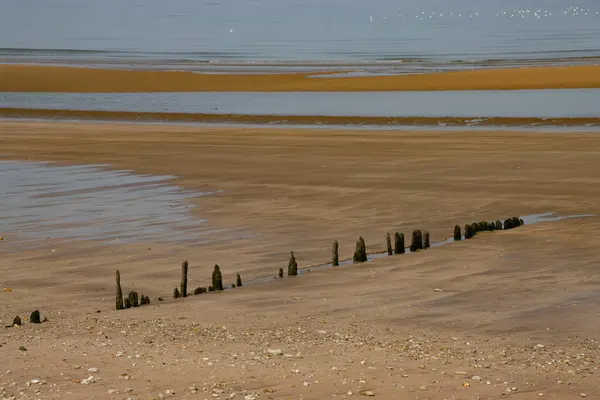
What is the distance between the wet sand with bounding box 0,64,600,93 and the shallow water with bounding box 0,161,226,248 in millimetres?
34887

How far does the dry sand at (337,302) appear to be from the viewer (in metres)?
11.7

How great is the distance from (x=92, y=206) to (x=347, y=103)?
107 ft

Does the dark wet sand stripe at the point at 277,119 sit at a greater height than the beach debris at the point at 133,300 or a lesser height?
greater

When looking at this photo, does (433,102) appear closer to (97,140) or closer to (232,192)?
(97,140)

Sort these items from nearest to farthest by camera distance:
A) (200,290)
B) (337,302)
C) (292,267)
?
1. (337,302)
2. (200,290)
3. (292,267)

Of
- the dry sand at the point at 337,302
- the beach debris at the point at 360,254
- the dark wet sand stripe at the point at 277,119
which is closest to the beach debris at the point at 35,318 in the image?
the dry sand at the point at 337,302

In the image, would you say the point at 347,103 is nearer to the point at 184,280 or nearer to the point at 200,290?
the point at 200,290

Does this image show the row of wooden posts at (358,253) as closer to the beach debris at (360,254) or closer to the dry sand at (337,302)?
the beach debris at (360,254)

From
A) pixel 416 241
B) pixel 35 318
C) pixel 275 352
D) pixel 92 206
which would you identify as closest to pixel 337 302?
pixel 275 352

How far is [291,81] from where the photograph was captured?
69.9 m

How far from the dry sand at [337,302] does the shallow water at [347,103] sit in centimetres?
2017

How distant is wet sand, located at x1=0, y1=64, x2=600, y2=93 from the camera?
212 feet

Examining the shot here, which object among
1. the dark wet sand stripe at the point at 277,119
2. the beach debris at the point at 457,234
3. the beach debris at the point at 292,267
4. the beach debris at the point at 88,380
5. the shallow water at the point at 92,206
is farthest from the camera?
the dark wet sand stripe at the point at 277,119

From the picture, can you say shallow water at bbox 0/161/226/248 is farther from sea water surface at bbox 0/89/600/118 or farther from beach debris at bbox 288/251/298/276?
sea water surface at bbox 0/89/600/118
